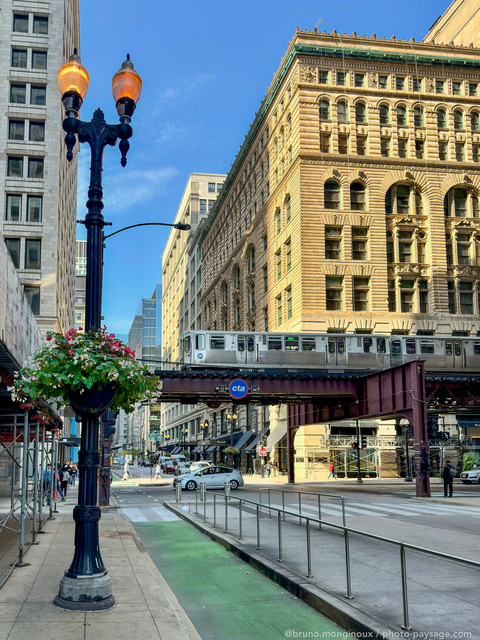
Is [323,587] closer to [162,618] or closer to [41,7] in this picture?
[162,618]

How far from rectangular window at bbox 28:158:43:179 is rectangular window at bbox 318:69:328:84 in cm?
2585

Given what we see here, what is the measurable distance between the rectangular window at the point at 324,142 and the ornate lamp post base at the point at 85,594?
53179mm

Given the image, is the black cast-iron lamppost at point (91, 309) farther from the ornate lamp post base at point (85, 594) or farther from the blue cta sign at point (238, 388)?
the blue cta sign at point (238, 388)

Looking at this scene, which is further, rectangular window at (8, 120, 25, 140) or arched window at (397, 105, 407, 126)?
arched window at (397, 105, 407, 126)

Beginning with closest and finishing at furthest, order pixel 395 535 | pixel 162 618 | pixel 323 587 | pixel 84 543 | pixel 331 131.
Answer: pixel 162 618
pixel 84 543
pixel 323 587
pixel 395 535
pixel 331 131

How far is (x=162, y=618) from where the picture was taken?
769 cm

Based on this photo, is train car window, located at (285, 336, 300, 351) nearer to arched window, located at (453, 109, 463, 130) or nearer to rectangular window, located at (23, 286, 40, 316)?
rectangular window, located at (23, 286, 40, 316)

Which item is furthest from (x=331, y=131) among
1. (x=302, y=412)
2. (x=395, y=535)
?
(x=395, y=535)

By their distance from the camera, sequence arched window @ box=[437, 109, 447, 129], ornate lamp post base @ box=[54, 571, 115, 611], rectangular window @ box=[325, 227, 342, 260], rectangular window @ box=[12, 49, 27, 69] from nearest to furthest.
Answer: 1. ornate lamp post base @ box=[54, 571, 115, 611]
2. rectangular window @ box=[12, 49, 27, 69]
3. rectangular window @ box=[325, 227, 342, 260]
4. arched window @ box=[437, 109, 447, 129]

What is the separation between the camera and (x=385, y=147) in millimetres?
58688

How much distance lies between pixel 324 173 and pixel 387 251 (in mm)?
8903

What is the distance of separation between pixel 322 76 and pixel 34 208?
2837 centimetres

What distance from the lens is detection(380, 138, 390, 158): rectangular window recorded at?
58.4 metres

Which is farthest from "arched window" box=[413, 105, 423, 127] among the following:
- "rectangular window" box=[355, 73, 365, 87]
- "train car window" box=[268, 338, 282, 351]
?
"train car window" box=[268, 338, 282, 351]
